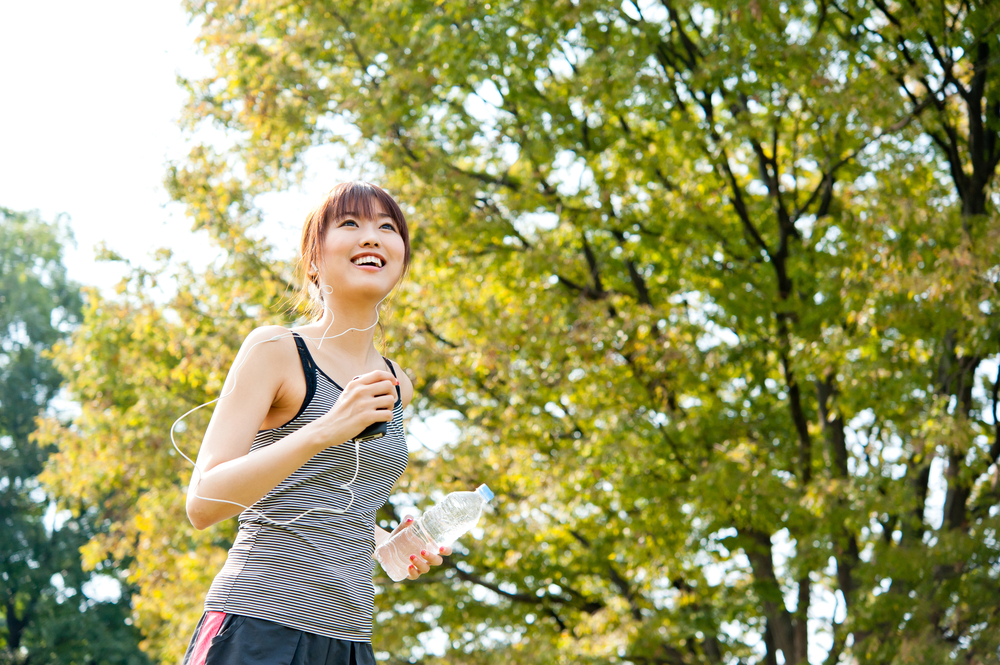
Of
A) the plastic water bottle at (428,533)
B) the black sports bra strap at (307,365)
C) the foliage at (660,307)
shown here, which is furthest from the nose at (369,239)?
the foliage at (660,307)

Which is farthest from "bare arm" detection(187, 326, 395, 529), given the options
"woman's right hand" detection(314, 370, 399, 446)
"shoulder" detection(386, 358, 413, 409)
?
"shoulder" detection(386, 358, 413, 409)

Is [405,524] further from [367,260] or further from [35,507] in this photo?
[35,507]

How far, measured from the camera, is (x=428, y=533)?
2.76 m

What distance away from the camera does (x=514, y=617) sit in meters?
10.7

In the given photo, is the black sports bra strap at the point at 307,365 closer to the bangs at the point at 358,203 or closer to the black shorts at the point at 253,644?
the bangs at the point at 358,203

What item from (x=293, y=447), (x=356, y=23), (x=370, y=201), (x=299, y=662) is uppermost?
(x=356, y=23)

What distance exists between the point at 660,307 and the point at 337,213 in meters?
7.47

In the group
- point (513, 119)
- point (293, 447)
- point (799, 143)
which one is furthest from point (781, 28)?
point (293, 447)

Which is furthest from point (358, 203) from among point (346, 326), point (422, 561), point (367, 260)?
point (422, 561)

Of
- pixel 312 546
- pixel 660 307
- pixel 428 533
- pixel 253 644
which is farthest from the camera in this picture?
pixel 660 307

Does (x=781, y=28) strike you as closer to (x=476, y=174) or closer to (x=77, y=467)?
(x=476, y=174)

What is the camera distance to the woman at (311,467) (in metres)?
2.01

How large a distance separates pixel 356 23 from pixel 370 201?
728cm

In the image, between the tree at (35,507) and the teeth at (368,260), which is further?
the tree at (35,507)
